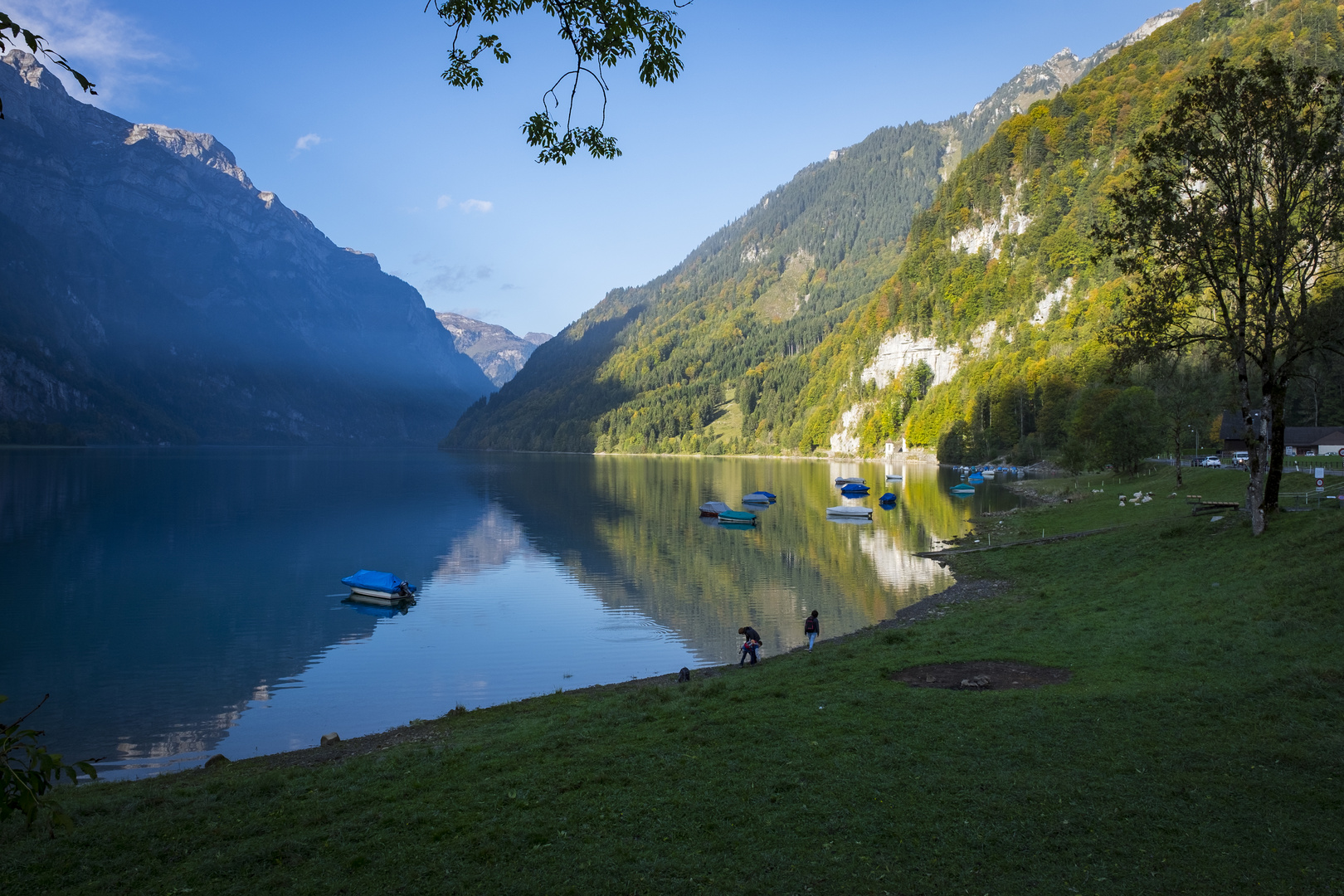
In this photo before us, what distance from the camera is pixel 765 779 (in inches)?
490

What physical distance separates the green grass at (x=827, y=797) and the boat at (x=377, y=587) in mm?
23630

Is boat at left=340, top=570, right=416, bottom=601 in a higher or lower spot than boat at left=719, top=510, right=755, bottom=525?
lower

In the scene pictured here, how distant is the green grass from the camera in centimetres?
951

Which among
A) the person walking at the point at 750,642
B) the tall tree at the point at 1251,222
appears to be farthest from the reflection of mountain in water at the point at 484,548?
the tall tree at the point at 1251,222

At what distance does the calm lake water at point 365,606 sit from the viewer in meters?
25.9

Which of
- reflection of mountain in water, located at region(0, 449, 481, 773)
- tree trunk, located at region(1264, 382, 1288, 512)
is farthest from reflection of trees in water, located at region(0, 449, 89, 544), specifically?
tree trunk, located at region(1264, 382, 1288, 512)

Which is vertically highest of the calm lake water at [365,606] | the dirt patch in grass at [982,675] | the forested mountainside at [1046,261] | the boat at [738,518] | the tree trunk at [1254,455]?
the forested mountainside at [1046,261]

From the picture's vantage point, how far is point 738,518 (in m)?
75.3

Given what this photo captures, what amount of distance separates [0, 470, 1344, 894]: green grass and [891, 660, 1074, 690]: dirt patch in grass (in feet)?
2.04

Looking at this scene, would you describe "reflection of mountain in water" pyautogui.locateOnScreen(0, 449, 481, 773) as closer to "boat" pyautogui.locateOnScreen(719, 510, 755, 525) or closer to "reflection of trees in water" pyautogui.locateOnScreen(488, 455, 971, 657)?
"reflection of trees in water" pyautogui.locateOnScreen(488, 455, 971, 657)

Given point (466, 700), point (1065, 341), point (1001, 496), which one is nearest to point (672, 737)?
point (466, 700)

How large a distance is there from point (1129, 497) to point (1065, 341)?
295 ft

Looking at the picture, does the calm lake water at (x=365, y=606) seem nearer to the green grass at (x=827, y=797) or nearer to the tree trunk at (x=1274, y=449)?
the green grass at (x=827, y=797)

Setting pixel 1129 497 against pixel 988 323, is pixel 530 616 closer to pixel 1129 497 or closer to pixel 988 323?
pixel 1129 497
